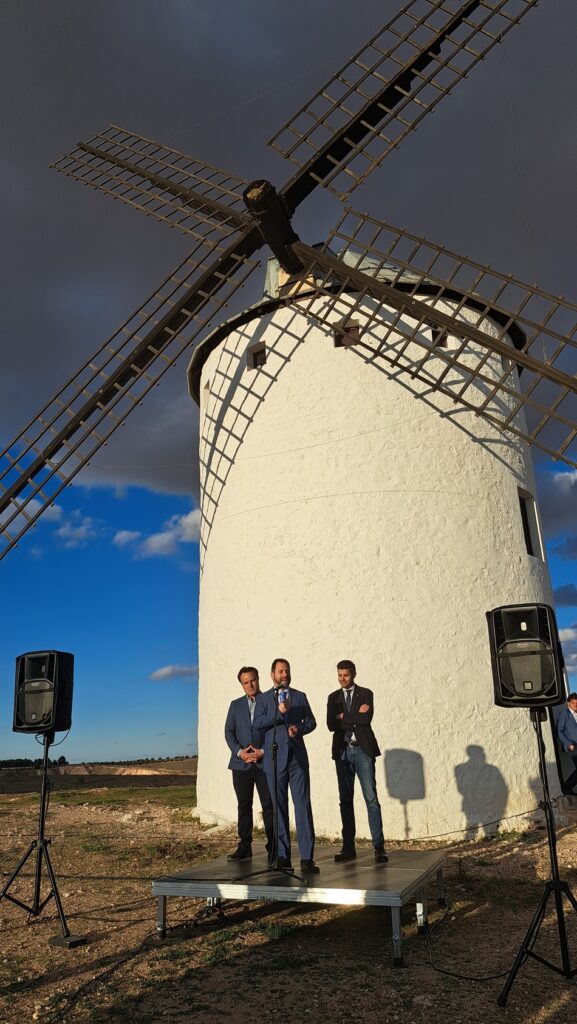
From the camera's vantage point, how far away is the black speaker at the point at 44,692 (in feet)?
21.5

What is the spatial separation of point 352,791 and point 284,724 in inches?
41.0

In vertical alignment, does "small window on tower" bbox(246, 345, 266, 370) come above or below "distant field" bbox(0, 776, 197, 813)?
above

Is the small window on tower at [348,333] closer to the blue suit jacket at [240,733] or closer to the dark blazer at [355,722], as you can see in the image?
the dark blazer at [355,722]

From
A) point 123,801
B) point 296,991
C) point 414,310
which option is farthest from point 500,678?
point 123,801

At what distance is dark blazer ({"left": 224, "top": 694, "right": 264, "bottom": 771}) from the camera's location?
6621 mm

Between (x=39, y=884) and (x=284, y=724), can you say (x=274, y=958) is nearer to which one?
(x=284, y=724)

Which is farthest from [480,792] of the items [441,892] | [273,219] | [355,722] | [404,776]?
[273,219]

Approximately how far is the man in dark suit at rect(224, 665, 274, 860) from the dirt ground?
70 cm

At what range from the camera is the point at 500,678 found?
17.6 ft

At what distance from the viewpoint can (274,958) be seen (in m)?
5.11

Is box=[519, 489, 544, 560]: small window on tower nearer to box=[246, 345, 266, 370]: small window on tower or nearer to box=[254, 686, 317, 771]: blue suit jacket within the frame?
box=[246, 345, 266, 370]: small window on tower

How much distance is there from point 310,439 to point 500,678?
666cm

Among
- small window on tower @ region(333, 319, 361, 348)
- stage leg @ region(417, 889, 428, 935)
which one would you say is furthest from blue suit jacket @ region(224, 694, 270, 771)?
small window on tower @ region(333, 319, 361, 348)

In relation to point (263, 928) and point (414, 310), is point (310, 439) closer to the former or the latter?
point (414, 310)
